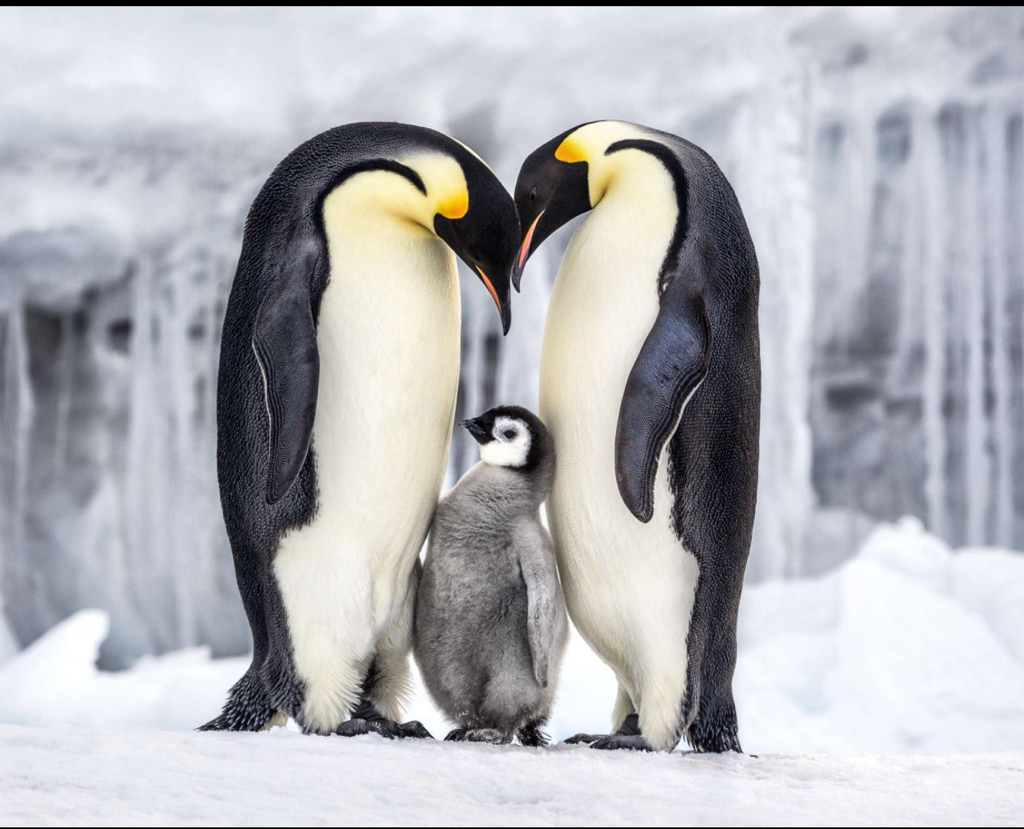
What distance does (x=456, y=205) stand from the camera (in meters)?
1.51

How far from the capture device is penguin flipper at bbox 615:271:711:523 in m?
1.41

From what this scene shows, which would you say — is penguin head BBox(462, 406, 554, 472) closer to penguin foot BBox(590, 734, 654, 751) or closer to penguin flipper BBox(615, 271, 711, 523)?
penguin flipper BBox(615, 271, 711, 523)

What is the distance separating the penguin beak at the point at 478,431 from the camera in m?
1.58

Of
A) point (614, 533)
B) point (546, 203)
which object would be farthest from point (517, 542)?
point (546, 203)

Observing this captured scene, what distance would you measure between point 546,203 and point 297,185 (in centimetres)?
34

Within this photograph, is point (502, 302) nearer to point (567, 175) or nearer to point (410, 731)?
point (567, 175)

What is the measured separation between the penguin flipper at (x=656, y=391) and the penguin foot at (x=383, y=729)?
0.38 m

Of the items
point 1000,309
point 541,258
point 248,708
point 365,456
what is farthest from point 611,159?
point 1000,309

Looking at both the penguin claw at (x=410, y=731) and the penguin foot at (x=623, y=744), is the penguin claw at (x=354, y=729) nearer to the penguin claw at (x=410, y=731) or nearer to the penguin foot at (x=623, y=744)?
the penguin claw at (x=410, y=731)

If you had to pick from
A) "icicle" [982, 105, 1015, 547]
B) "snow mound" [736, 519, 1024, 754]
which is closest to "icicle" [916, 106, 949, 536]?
"icicle" [982, 105, 1015, 547]

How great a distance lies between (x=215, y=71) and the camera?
6.14 m

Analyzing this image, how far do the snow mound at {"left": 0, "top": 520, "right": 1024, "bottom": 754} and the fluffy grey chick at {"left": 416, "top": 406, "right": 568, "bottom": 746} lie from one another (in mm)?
3148

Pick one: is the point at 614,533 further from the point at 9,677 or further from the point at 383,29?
the point at 383,29

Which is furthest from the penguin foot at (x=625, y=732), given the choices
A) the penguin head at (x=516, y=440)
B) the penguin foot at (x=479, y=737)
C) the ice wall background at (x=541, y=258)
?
the ice wall background at (x=541, y=258)
